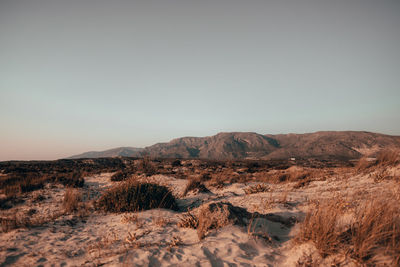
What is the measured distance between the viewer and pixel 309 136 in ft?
399

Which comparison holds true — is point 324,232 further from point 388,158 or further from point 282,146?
point 282,146

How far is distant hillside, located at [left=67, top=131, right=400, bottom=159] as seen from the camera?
87.6 meters

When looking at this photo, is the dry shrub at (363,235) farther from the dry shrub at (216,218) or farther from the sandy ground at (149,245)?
the dry shrub at (216,218)

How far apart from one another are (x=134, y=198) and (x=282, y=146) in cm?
13993

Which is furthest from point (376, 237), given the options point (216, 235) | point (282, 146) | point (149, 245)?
point (282, 146)

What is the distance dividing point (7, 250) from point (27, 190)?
7.87 metres

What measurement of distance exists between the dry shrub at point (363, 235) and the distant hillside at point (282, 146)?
163 ft

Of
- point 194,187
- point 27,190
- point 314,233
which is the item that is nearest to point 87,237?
point 314,233

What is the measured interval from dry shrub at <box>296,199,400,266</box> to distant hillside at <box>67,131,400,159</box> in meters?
49.6

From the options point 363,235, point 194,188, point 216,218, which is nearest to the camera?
point 363,235

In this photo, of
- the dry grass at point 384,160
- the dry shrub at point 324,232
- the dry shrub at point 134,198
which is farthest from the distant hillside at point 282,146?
the dry shrub at point 324,232

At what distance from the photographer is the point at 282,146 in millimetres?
129125

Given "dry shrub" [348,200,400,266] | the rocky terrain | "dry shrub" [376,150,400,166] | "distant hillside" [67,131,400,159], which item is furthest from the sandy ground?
"distant hillside" [67,131,400,159]

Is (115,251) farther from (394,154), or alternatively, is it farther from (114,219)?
(394,154)
